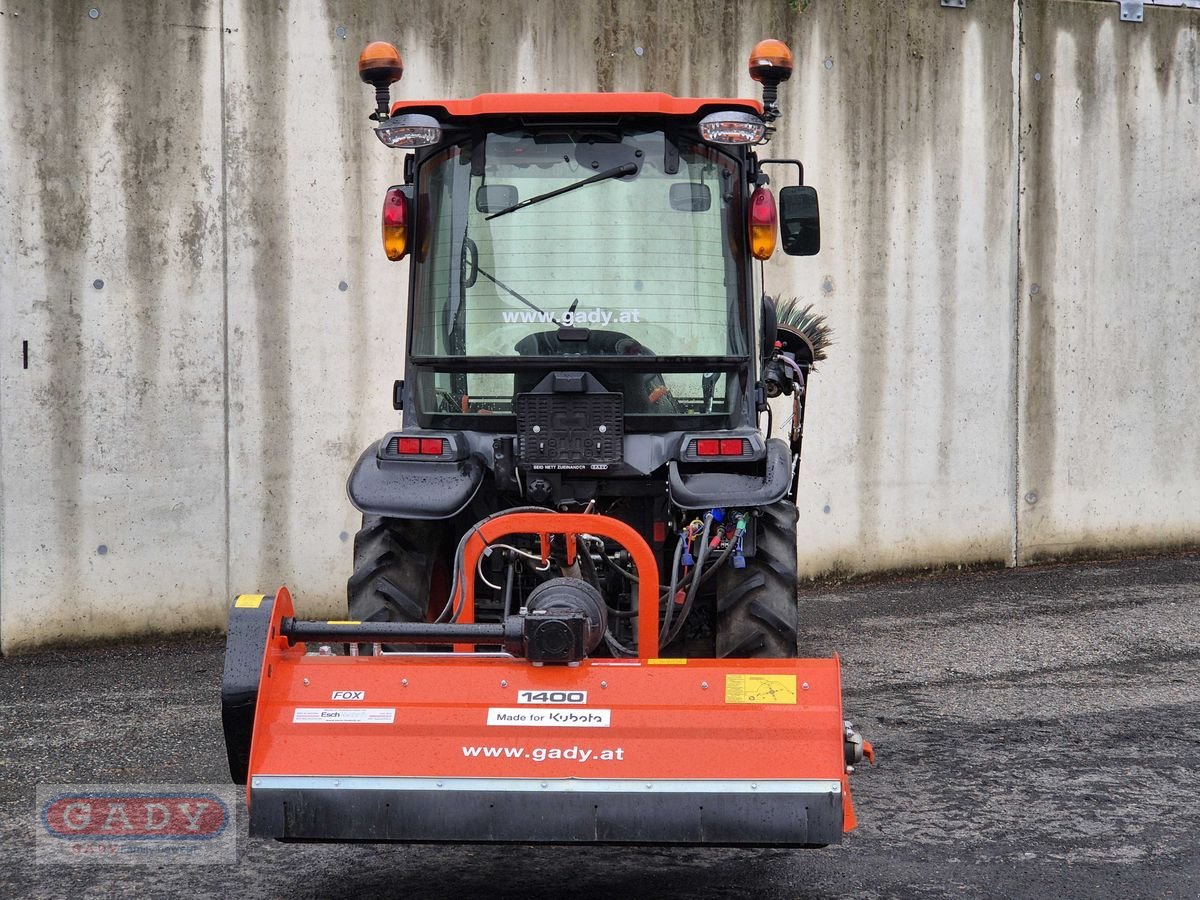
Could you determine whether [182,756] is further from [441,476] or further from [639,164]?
[639,164]

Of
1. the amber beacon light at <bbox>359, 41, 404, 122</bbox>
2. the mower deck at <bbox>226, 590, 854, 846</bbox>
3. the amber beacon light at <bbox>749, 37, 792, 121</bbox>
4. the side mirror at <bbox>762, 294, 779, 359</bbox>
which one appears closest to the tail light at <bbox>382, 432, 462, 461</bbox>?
the mower deck at <bbox>226, 590, 854, 846</bbox>

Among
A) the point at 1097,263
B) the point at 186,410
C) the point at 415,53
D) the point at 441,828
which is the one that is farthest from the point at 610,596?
the point at 1097,263

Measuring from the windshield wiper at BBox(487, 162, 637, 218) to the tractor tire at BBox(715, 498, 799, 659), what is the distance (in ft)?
3.97

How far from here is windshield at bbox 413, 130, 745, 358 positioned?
16.4 ft

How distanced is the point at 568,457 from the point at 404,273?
369 centimetres

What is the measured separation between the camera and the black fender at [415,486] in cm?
464

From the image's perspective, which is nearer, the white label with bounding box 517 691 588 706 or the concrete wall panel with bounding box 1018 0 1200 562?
the white label with bounding box 517 691 588 706

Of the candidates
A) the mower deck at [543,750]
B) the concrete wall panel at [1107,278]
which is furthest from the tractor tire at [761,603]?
the concrete wall panel at [1107,278]

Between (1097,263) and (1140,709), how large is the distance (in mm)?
3968

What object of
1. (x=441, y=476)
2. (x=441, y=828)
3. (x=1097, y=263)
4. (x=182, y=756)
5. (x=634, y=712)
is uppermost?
(x=1097, y=263)

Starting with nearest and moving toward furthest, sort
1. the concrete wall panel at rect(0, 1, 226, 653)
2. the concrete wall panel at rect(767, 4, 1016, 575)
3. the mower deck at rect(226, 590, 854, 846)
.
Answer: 1. the mower deck at rect(226, 590, 854, 846)
2. the concrete wall panel at rect(0, 1, 226, 653)
3. the concrete wall panel at rect(767, 4, 1016, 575)

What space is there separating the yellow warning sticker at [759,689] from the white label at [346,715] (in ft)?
2.87

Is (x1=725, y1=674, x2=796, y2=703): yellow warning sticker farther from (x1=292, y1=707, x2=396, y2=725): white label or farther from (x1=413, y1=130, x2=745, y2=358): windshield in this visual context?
(x1=413, y1=130, x2=745, y2=358): windshield

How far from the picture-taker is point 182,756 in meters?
5.89
